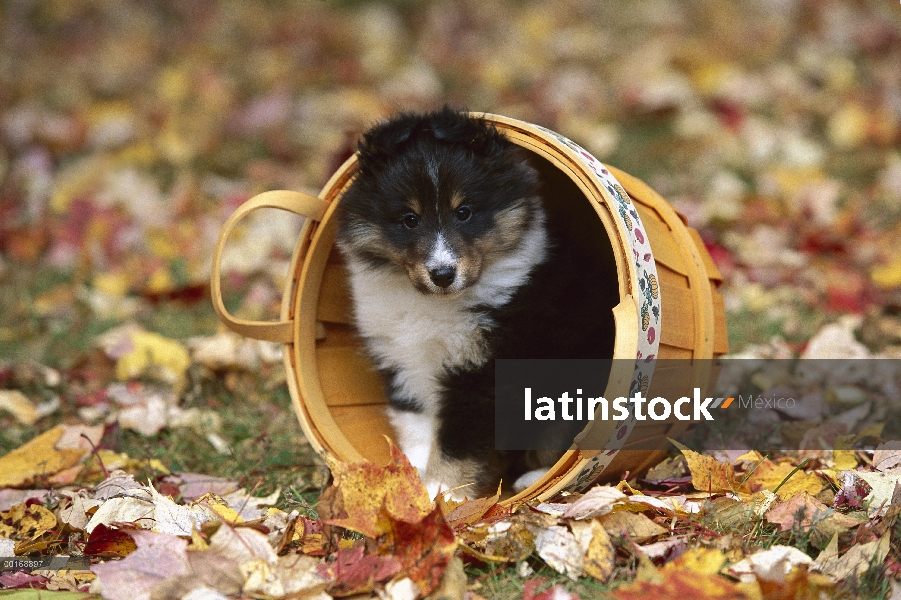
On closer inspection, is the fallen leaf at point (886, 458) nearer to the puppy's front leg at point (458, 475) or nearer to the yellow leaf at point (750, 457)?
the yellow leaf at point (750, 457)

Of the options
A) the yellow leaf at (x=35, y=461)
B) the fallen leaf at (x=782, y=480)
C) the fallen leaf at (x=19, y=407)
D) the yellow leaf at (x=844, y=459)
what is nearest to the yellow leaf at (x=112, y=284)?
the fallen leaf at (x=19, y=407)

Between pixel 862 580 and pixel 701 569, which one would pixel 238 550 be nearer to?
pixel 701 569

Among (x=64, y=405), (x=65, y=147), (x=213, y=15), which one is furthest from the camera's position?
(x=213, y=15)

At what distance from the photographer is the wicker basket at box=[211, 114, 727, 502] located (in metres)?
2.65

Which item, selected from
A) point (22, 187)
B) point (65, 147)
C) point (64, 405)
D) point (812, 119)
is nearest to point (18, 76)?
point (65, 147)

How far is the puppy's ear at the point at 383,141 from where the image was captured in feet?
10.1

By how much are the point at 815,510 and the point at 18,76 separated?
26.9 feet

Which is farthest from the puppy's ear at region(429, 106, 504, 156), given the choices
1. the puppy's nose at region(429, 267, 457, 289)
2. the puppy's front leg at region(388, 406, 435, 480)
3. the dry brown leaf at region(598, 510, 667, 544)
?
the dry brown leaf at region(598, 510, 667, 544)

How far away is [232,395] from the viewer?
13.3 feet

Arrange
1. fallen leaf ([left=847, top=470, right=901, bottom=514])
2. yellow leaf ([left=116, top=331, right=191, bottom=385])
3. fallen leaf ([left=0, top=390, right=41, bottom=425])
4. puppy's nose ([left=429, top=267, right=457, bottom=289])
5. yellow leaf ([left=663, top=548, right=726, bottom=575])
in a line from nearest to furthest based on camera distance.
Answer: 1. yellow leaf ([left=663, top=548, right=726, bottom=575])
2. fallen leaf ([left=847, top=470, right=901, bottom=514])
3. puppy's nose ([left=429, top=267, right=457, bottom=289])
4. fallen leaf ([left=0, top=390, right=41, bottom=425])
5. yellow leaf ([left=116, top=331, right=191, bottom=385])

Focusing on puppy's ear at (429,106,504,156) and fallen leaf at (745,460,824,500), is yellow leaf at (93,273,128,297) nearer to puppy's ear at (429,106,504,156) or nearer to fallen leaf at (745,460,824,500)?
puppy's ear at (429,106,504,156)

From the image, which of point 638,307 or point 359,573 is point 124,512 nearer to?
point 359,573

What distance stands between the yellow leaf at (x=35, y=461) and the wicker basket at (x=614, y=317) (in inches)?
32.0

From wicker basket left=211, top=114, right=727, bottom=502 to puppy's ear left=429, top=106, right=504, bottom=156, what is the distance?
0.23 ft
